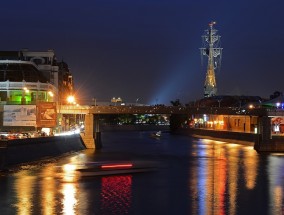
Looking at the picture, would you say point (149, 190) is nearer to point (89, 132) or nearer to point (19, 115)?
point (19, 115)

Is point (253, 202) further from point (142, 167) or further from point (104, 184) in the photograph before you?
point (142, 167)

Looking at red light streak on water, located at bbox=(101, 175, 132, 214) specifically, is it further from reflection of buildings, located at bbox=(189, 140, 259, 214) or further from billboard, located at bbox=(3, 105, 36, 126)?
billboard, located at bbox=(3, 105, 36, 126)

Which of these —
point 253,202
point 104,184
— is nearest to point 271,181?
point 253,202

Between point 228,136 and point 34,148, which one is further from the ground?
point 228,136

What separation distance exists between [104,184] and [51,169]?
49.6 ft

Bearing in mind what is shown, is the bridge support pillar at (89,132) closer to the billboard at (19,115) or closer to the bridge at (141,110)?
the bridge at (141,110)

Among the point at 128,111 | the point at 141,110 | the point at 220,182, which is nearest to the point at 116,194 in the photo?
the point at 220,182

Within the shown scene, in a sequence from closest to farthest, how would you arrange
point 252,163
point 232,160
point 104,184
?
point 104,184, point 252,163, point 232,160

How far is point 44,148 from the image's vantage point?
87938mm

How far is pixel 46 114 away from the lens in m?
95.1

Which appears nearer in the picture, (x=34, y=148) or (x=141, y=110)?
(x=34, y=148)

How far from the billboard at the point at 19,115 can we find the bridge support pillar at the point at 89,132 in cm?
2613

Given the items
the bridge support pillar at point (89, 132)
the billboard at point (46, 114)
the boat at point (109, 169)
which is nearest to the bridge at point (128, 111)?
the bridge support pillar at point (89, 132)

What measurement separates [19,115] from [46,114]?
4350mm
